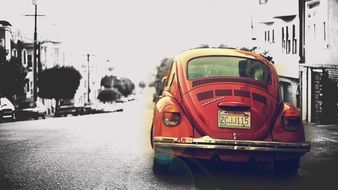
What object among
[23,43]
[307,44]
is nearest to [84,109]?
[23,43]

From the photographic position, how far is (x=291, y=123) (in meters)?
7.57

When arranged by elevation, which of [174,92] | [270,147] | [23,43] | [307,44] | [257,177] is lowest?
[257,177]

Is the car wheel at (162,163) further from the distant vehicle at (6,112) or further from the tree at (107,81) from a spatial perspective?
the tree at (107,81)

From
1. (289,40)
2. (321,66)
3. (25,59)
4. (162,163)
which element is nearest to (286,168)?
(162,163)

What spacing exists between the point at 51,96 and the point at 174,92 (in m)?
54.1

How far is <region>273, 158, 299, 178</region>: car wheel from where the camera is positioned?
307 inches

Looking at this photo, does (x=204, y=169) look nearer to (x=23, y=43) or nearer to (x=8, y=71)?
(x=8, y=71)

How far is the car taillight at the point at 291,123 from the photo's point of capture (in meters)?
7.52

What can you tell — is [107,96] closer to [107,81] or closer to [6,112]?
[107,81]

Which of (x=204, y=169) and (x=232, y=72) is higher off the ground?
(x=232, y=72)

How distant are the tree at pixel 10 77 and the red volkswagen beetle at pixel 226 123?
1496 inches

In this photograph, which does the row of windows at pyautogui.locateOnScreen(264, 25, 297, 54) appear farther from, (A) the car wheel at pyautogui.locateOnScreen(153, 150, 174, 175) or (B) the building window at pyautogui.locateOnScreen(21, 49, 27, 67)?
(B) the building window at pyautogui.locateOnScreen(21, 49, 27, 67)

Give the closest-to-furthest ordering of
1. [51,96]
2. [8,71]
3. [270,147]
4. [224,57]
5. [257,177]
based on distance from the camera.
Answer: [270,147], [257,177], [224,57], [8,71], [51,96]

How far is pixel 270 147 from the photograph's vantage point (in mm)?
7188
